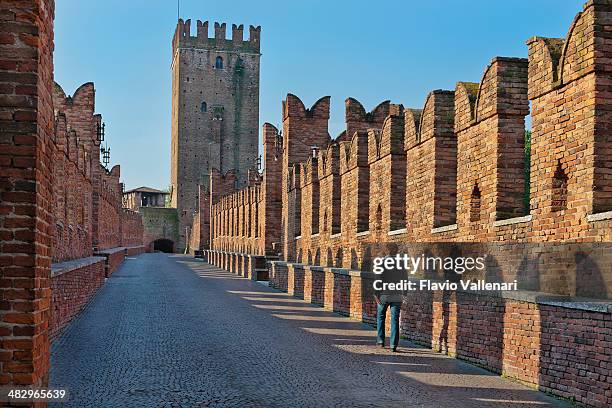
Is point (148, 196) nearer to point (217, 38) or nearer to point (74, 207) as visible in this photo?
point (217, 38)

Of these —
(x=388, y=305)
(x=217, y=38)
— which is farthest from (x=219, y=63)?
(x=388, y=305)

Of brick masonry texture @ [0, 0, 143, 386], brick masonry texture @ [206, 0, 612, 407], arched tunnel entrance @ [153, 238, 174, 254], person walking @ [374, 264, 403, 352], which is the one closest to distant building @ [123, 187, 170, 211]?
arched tunnel entrance @ [153, 238, 174, 254]

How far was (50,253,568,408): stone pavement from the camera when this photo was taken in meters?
8.33

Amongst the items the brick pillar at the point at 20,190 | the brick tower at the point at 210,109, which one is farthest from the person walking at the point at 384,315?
the brick tower at the point at 210,109

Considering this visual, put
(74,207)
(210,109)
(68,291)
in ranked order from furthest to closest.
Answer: (210,109) < (74,207) < (68,291)

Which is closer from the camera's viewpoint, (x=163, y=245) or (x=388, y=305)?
(x=388, y=305)

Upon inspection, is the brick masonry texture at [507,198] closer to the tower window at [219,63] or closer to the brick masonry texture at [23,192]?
the brick masonry texture at [23,192]

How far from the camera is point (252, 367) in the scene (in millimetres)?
10273

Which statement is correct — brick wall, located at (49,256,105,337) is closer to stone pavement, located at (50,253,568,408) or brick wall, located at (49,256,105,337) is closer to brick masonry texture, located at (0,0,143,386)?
stone pavement, located at (50,253,568,408)

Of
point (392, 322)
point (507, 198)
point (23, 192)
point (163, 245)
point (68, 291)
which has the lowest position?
point (163, 245)

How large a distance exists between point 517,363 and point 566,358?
46.3 inches

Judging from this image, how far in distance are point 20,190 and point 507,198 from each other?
24.4 feet

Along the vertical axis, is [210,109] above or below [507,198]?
above

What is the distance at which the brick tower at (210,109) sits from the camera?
282 feet
